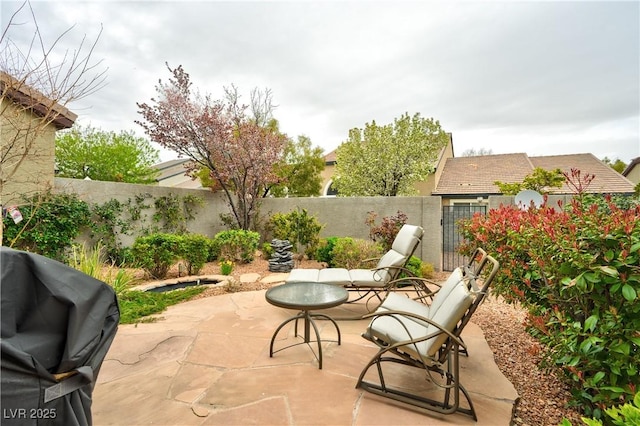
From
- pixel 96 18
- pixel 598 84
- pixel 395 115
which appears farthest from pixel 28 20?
pixel 395 115

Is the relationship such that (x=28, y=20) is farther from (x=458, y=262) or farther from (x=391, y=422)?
(x=458, y=262)

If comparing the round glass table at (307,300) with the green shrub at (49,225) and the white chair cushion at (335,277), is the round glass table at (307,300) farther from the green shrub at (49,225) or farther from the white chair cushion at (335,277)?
the green shrub at (49,225)

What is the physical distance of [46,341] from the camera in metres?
1.00

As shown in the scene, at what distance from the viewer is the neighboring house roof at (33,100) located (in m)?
2.77

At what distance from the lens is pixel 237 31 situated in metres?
5.84

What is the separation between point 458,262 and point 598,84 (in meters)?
5.39

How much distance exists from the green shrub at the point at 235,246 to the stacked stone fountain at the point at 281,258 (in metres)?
0.74

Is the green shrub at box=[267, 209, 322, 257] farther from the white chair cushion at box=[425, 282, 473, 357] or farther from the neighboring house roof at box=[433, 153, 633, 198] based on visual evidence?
the neighboring house roof at box=[433, 153, 633, 198]

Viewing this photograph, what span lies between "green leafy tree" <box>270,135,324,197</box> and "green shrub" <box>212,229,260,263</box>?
7.74 m

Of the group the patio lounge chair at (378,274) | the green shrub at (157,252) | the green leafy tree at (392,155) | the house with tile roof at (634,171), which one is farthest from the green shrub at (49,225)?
the house with tile roof at (634,171)

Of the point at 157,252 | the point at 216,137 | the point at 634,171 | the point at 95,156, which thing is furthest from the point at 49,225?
the point at 634,171

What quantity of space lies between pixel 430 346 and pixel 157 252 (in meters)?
5.28

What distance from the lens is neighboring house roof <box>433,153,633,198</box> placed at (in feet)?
48.0

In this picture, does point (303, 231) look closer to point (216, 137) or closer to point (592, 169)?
point (216, 137)
